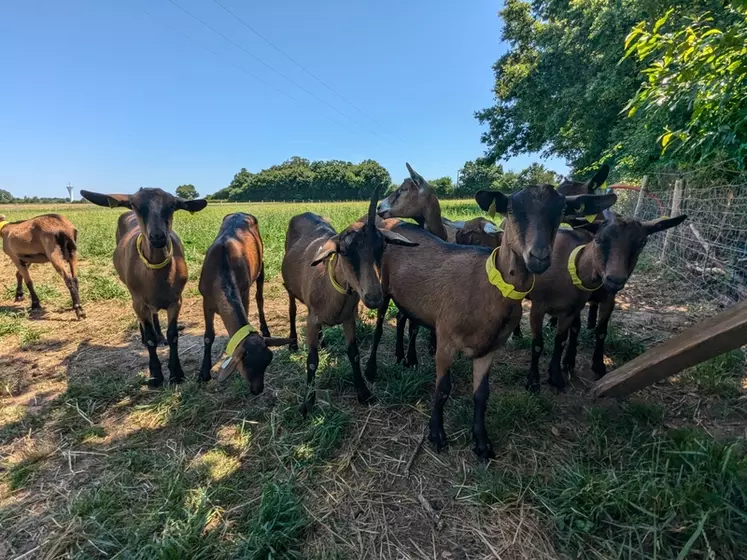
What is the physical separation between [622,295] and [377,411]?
19.5 ft

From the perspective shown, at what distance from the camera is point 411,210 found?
5.66m

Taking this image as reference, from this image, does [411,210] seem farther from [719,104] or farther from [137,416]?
[137,416]

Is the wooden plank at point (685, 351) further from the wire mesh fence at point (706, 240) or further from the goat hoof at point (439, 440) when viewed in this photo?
the wire mesh fence at point (706, 240)

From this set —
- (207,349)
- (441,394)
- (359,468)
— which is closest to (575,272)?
(441,394)

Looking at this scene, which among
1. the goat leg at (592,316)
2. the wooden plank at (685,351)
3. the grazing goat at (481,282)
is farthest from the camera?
the goat leg at (592,316)

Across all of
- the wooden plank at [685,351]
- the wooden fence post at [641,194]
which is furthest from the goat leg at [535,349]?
the wooden fence post at [641,194]

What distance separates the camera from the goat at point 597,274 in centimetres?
354

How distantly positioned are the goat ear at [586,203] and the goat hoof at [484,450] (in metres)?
2.04

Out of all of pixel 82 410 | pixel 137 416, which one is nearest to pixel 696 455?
pixel 137 416

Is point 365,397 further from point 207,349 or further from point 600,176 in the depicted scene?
point 600,176

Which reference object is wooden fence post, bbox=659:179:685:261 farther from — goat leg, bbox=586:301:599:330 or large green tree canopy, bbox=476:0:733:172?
goat leg, bbox=586:301:599:330

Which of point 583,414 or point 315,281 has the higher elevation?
point 315,281

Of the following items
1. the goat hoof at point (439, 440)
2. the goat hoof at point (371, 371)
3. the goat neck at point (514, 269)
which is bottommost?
the goat hoof at point (439, 440)

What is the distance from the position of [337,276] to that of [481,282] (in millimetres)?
1324
